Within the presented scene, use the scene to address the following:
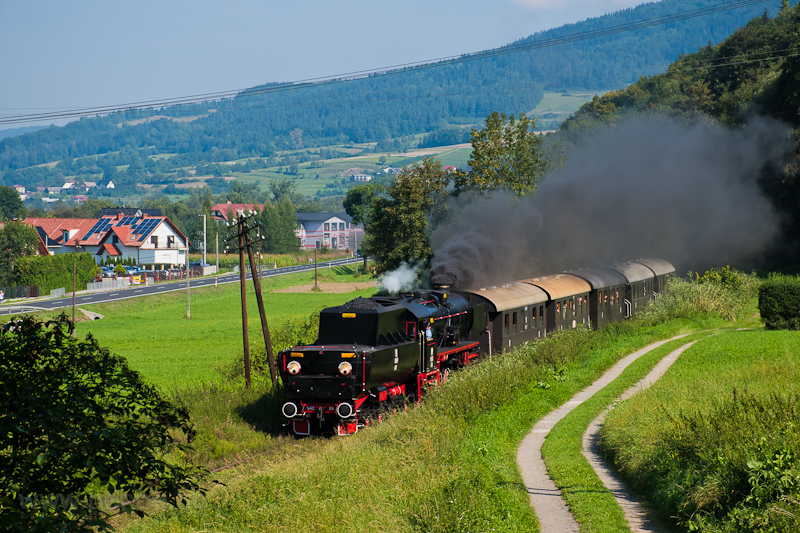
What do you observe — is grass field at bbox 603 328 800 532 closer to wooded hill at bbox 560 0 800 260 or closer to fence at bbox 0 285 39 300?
wooded hill at bbox 560 0 800 260

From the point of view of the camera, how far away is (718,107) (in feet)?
211

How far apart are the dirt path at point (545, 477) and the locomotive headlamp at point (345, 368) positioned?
463 cm

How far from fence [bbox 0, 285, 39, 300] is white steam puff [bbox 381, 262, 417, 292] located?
142 feet

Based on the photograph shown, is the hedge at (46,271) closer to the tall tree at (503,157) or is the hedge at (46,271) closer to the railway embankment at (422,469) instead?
the tall tree at (503,157)

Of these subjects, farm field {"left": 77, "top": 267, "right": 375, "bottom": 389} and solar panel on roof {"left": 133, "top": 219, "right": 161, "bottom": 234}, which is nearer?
farm field {"left": 77, "top": 267, "right": 375, "bottom": 389}

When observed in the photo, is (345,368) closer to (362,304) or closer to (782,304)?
(362,304)

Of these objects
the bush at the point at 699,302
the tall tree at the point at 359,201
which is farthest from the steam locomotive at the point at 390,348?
the tall tree at the point at 359,201

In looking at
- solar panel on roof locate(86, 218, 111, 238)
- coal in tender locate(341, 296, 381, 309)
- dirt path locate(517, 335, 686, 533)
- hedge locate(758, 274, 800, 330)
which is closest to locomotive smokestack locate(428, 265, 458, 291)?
coal in tender locate(341, 296, 381, 309)

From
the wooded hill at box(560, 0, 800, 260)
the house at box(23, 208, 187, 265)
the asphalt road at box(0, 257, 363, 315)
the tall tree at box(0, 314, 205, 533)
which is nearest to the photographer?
the tall tree at box(0, 314, 205, 533)

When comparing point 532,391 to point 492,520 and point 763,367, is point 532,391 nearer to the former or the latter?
point 763,367

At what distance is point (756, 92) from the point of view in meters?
61.0

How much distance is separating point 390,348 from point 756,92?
5434 centimetres

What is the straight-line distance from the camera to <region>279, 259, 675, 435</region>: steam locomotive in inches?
729

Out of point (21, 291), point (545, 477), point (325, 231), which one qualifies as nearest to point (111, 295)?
point (21, 291)
